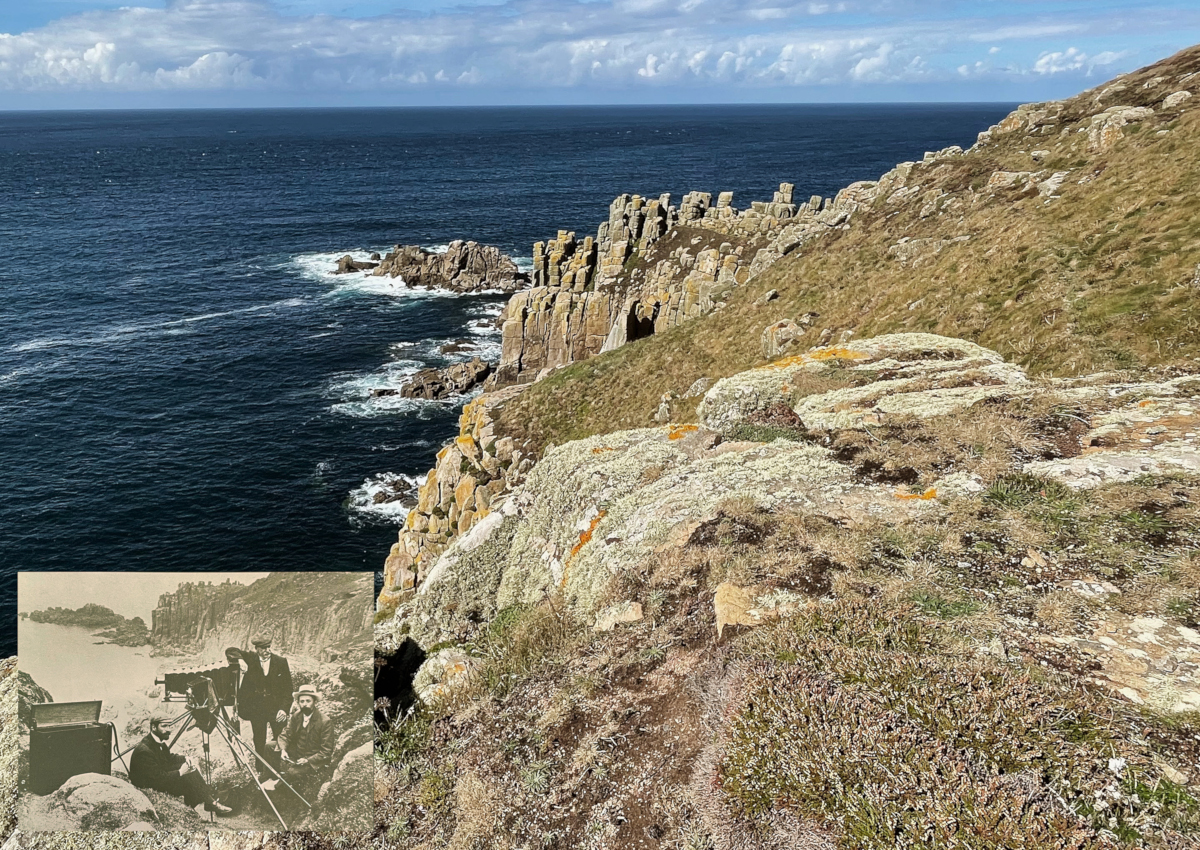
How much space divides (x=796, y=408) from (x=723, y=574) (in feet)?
25.0

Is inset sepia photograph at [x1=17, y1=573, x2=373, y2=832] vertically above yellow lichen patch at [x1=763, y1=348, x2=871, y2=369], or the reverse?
yellow lichen patch at [x1=763, y1=348, x2=871, y2=369]

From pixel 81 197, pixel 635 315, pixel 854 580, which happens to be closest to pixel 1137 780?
pixel 854 580

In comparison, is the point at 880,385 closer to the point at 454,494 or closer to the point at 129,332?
the point at 454,494

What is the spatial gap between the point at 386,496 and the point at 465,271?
54707 millimetres

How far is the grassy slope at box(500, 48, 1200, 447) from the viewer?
17062 mm

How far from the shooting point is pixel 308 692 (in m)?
7.00

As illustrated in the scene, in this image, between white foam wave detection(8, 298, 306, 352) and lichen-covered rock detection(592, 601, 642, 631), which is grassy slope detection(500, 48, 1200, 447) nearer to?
lichen-covered rock detection(592, 601, 642, 631)

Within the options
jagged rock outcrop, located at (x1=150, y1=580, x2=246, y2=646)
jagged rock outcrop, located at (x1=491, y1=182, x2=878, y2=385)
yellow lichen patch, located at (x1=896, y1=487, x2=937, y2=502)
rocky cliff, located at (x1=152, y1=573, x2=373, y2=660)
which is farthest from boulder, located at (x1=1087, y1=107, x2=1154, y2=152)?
jagged rock outcrop, located at (x1=150, y1=580, x2=246, y2=646)

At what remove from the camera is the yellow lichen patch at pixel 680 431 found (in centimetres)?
1579

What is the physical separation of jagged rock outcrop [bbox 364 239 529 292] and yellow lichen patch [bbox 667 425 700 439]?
82.5m

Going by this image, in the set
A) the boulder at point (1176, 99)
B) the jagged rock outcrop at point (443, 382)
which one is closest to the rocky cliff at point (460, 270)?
the jagged rock outcrop at point (443, 382)


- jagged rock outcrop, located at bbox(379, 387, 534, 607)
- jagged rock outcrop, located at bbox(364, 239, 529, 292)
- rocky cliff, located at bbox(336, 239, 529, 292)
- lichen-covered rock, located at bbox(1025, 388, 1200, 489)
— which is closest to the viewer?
lichen-covered rock, located at bbox(1025, 388, 1200, 489)

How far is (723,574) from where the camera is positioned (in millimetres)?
9391

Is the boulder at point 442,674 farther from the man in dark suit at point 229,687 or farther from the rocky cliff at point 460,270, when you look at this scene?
the rocky cliff at point 460,270
